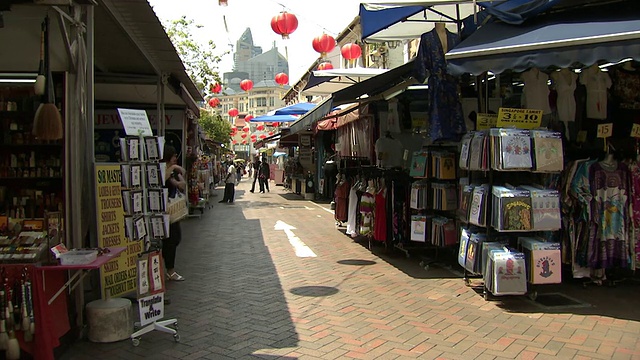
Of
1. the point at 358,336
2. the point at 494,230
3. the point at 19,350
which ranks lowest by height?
the point at 358,336

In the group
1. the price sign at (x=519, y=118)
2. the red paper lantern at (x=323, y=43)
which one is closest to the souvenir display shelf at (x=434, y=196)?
the price sign at (x=519, y=118)

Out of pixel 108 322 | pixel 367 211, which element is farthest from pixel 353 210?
pixel 108 322

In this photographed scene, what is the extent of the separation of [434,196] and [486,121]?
165cm

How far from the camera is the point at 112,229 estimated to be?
5.71 m

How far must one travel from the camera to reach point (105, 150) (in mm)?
11547

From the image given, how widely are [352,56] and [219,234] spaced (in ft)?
28.9

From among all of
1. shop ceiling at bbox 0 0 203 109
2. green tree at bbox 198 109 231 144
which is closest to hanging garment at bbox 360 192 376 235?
shop ceiling at bbox 0 0 203 109

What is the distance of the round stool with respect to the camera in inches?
185

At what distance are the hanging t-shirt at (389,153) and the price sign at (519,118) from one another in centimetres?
298

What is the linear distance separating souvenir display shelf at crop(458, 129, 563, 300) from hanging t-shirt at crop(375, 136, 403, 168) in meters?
2.75

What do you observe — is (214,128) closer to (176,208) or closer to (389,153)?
(389,153)

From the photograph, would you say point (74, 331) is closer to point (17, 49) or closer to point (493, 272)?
point (17, 49)

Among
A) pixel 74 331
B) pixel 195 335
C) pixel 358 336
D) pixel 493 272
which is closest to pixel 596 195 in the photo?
pixel 493 272

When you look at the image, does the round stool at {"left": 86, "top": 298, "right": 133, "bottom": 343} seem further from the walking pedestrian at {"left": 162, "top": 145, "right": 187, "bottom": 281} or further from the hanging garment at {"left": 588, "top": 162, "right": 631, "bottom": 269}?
the hanging garment at {"left": 588, "top": 162, "right": 631, "bottom": 269}
